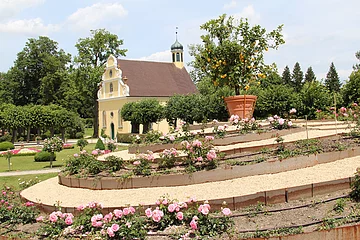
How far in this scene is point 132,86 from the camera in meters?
45.5

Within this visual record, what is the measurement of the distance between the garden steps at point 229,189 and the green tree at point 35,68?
178 feet

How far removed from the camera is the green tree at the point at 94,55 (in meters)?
49.2

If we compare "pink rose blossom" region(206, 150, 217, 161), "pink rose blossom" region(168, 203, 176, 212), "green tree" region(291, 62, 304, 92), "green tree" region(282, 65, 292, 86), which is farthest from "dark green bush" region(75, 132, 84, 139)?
"pink rose blossom" region(168, 203, 176, 212)

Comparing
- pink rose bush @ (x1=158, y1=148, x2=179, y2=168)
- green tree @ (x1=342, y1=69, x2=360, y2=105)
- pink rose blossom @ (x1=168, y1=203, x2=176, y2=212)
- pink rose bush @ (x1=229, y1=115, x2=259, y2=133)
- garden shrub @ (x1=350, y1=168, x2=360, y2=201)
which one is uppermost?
green tree @ (x1=342, y1=69, x2=360, y2=105)

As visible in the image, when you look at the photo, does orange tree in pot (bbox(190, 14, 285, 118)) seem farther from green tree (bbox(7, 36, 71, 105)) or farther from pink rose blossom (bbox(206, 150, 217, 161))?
green tree (bbox(7, 36, 71, 105))

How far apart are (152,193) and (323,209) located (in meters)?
2.97

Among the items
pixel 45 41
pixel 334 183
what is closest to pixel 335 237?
pixel 334 183

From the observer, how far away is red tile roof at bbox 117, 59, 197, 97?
45.8m

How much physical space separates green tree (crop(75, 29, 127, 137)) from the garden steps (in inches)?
1684

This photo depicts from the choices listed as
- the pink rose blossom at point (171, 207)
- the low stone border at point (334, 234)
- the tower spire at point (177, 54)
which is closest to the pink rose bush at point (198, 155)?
the pink rose blossom at point (171, 207)

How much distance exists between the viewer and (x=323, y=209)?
228 inches

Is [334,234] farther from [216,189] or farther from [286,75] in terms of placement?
[286,75]

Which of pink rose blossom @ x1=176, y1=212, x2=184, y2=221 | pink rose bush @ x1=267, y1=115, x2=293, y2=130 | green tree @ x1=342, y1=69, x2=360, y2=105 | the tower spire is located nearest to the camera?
pink rose blossom @ x1=176, y1=212, x2=184, y2=221

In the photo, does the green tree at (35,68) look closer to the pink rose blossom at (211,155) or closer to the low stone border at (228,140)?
the low stone border at (228,140)
